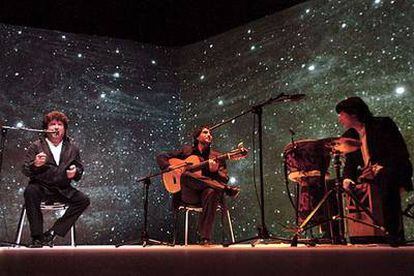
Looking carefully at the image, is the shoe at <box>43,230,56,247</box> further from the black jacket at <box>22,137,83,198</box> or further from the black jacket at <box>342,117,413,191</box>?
the black jacket at <box>342,117,413,191</box>

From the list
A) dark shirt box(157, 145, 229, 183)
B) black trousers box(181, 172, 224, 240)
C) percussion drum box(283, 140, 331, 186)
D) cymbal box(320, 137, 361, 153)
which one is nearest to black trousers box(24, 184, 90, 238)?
dark shirt box(157, 145, 229, 183)

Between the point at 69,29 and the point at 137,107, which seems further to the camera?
the point at 137,107

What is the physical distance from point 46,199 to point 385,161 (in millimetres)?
3148

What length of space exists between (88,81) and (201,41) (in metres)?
1.68

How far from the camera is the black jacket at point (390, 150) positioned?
10.9 ft

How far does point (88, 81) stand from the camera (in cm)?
623

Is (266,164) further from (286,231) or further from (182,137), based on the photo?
(182,137)

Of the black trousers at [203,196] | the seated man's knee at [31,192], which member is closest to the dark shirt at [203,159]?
the black trousers at [203,196]

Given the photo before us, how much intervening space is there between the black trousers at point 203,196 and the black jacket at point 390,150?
1526 mm

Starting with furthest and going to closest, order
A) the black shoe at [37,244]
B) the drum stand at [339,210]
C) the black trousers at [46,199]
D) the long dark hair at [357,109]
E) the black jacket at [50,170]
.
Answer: the black jacket at [50,170] → the black trousers at [46,199] → the black shoe at [37,244] → the long dark hair at [357,109] → the drum stand at [339,210]

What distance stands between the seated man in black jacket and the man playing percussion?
2635mm

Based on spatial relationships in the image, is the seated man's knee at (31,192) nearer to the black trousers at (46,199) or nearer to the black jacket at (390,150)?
the black trousers at (46,199)

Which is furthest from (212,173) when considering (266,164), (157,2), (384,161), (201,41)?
(201,41)

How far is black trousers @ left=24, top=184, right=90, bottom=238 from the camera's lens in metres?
4.39
